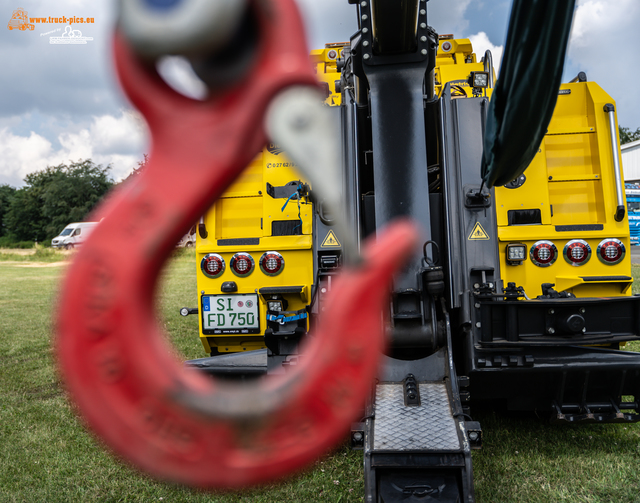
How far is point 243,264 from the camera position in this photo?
4543mm

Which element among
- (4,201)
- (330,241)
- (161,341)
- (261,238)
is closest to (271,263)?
(261,238)

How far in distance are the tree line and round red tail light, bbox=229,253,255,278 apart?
38.5 meters

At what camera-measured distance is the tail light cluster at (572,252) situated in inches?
159

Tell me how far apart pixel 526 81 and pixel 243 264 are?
3273mm

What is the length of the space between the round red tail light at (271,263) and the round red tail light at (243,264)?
99 mm

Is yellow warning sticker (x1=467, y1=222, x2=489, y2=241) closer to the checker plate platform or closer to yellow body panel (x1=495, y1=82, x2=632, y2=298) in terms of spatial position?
yellow body panel (x1=495, y1=82, x2=632, y2=298)

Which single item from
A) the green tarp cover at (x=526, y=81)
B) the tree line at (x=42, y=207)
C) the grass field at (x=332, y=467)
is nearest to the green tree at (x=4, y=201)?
the tree line at (x=42, y=207)

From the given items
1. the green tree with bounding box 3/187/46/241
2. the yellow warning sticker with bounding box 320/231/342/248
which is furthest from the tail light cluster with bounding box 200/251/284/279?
the green tree with bounding box 3/187/46/241

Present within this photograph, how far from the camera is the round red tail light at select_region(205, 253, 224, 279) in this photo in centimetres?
456

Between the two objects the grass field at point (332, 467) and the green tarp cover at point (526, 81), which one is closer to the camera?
the green tarp cover at point (526, 81)

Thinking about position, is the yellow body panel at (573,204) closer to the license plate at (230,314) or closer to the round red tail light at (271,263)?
the round red tail light at (271,263)

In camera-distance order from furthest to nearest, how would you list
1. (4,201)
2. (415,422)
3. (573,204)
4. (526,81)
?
(4,201) < (573,204) < (415,422) < (526,81)

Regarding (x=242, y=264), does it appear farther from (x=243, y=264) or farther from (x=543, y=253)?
(x=543, y=253)

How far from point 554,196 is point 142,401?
14.0 ft
